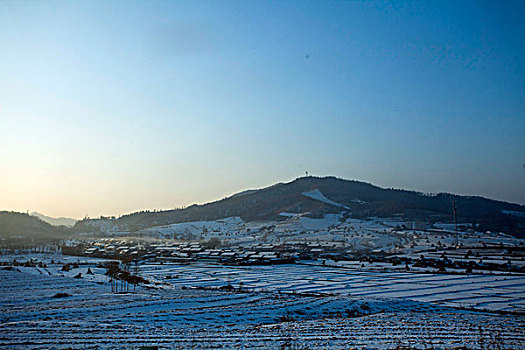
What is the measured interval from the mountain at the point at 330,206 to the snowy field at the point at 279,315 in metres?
63.4

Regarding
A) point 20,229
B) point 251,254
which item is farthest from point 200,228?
point 251,254

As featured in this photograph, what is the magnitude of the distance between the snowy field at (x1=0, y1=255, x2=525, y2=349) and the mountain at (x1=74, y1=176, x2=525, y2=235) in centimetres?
6342

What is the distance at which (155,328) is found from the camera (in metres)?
12.8

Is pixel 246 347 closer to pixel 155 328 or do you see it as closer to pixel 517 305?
pixel 155 328

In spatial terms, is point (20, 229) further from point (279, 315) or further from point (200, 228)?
point (279, 315)

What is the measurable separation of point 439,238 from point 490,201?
6914cm

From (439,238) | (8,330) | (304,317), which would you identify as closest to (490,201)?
(439,238)

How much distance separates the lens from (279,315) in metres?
16.8

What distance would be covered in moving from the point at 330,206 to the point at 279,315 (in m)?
95.7

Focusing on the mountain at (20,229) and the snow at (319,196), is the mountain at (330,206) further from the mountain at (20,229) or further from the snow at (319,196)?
the mountain at (20,229)

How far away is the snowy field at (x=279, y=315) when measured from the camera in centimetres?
1059

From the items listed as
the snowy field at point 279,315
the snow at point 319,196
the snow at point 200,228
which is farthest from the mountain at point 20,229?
the snow at point 319,196

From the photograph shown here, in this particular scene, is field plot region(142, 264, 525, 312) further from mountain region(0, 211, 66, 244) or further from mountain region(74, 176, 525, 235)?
mountain region(0, 211, 66, 244)

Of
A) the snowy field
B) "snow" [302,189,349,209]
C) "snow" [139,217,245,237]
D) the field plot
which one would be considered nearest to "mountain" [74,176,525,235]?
"snow" [302,189,349,209]
